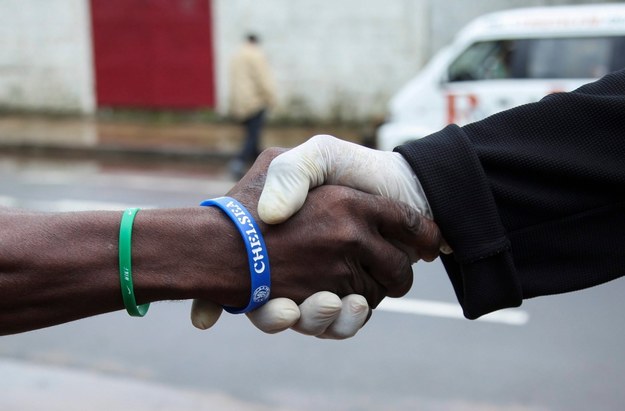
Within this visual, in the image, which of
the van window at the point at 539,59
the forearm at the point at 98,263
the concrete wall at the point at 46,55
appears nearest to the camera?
the forearm at the point at 98,263

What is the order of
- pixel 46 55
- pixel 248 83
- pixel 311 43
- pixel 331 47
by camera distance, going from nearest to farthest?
pixel 248 83 < pixel 331 47 < pixel 311 43 < pixel 46 55

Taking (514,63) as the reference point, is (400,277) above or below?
above

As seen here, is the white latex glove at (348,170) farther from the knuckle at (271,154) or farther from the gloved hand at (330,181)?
the knuckle at (271,154)

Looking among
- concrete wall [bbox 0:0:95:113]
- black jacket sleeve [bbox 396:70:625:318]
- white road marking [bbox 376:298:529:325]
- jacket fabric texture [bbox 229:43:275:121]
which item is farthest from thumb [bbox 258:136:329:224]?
concrete wall [bbox 0:0:95:113]

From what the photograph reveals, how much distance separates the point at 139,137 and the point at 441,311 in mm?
9244

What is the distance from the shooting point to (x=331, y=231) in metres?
2.07

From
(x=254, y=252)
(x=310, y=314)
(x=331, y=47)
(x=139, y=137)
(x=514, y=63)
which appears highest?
(x=254, y=252)

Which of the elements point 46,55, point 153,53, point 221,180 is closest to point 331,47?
point 153,53

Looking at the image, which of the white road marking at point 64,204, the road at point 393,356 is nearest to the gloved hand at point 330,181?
the road at point 393,356

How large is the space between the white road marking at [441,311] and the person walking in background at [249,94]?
5.79 meters

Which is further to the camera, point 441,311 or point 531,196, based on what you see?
point 441,311

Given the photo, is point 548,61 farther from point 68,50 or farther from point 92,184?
point 68,50

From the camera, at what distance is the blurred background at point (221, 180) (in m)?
4.82

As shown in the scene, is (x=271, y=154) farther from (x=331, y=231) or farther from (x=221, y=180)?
(x=221, y=180)
